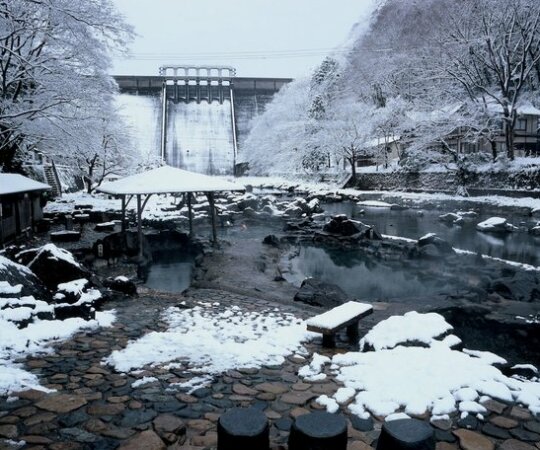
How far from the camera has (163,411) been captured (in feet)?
11.4

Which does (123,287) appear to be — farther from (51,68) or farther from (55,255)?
(51,68)

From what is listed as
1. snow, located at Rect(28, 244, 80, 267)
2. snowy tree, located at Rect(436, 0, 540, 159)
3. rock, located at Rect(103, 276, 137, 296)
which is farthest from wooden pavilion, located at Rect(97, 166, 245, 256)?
snowy tree, located at Rect(436, 0, 540, 159)

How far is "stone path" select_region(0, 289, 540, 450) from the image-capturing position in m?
3.07

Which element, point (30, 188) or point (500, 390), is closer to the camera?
point (500, 390)

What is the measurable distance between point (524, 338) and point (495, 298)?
7.54ft

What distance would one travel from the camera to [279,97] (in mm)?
48875

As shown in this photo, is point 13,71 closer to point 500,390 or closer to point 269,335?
point 269,335

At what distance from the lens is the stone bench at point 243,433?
8.59 ft

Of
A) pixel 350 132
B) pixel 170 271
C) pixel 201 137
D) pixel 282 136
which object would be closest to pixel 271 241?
pixel 170 271

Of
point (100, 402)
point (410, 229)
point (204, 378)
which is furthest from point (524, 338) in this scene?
point (410, 229)

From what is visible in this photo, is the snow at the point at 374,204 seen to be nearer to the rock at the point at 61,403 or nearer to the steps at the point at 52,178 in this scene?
the steps at the point at 52,178

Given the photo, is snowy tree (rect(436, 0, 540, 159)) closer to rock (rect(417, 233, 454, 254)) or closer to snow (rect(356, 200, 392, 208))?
snow (rect(356, 200, 392, 208))

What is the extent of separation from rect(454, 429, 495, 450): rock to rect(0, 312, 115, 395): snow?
339 centimetres

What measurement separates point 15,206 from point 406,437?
45.1 feet
